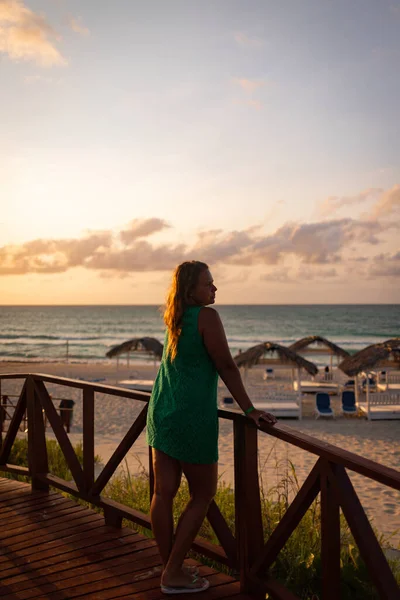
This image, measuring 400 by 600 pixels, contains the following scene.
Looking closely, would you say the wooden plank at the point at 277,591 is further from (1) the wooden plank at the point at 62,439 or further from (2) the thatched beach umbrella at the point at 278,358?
(2) the thatched beach umbrella at the point at 278,358

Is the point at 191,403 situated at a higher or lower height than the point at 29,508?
higher

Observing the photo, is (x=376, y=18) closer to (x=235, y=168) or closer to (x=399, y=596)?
(x=235, y=168)

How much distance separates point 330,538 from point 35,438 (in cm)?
301

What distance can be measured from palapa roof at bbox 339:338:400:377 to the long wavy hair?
14.5 metres

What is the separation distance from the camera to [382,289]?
7088cm

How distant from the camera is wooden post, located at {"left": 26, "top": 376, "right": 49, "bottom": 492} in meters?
4.30

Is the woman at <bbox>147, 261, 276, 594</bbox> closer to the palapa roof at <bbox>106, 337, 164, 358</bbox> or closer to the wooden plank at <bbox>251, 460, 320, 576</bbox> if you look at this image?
the wooden plank at <bbox>251, 460, 320, 576</bbox>

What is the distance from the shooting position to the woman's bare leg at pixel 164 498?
2553mm

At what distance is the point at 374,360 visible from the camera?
1627 centimetres

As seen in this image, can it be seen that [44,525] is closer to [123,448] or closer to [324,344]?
[123,448]

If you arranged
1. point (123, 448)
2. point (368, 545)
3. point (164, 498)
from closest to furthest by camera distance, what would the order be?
point (368, 545)
point (164, 498)
point (123, 448)

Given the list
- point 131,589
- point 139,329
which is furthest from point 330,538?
point 139,329

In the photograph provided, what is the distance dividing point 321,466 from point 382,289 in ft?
241

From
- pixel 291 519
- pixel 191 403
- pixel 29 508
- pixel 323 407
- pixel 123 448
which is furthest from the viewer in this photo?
pixel 323 407
